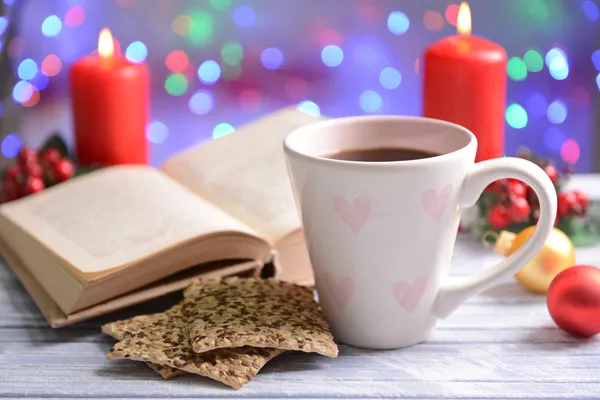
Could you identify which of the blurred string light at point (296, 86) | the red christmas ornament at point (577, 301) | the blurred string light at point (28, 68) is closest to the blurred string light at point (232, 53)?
the blurred string light at point (296, 86)

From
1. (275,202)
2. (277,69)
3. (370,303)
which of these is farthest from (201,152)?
(277,69)

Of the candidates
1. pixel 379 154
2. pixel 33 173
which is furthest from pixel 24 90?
pixel 379 154

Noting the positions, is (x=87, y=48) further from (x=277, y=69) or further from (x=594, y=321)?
(x=594, y=321)

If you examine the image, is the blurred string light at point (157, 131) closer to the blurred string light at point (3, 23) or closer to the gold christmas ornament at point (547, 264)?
the blurred string light at point (3, 23)

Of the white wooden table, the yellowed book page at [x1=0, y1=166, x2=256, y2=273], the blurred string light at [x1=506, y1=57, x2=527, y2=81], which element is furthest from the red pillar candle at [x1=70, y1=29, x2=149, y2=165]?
the blurred string light at [x1=506, y1=57, x2=527, y2=81]

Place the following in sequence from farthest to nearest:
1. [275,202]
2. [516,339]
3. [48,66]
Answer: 1. [48,66]
2. [275,202]
3. [516,339]

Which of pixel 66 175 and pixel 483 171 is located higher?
pixel 483 171
